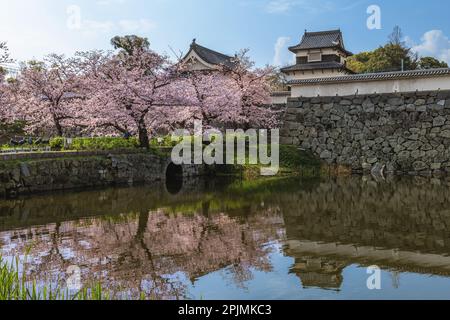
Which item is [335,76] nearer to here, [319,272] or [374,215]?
[374,215]

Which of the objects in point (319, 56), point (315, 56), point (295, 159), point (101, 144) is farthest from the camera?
point (315, 56)

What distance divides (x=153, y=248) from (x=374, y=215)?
6681 mm

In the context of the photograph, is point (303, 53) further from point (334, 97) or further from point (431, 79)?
point (431, 79)

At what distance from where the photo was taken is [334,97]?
29.0 meters

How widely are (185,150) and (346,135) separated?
9898 mm

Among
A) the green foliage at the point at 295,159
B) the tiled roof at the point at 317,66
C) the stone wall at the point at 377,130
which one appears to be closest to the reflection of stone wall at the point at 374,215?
the stone wall at the point at 377,130

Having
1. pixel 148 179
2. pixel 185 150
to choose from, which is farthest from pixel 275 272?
pixel 185 150

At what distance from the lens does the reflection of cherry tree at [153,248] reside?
774 cm

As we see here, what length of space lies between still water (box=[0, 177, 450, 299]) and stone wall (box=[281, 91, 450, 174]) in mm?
8883

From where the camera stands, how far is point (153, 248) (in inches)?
380

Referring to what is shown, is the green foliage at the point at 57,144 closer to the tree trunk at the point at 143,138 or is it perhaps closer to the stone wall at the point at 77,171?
the stone wall at the point at 77,171

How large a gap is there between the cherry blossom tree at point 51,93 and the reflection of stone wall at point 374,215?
1372 cm

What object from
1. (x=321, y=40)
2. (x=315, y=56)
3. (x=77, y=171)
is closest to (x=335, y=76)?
(x=315, y=56)
